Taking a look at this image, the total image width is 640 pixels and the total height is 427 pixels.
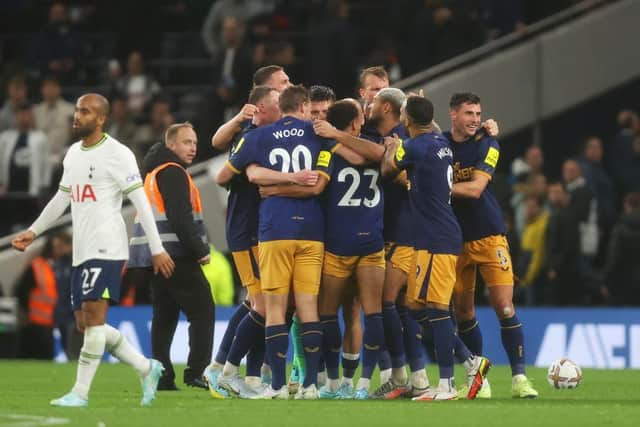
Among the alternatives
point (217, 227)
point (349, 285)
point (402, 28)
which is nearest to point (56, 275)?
point (217, 227)

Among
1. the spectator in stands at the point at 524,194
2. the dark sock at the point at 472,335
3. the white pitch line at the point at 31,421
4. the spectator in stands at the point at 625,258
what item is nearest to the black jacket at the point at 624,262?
the spectator in stands at the point at 625,258

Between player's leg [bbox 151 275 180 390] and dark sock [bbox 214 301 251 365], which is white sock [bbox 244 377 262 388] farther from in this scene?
player's leg [bbox 151 275 180 390]

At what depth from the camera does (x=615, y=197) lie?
2131cm

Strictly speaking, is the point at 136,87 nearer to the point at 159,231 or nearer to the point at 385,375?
the point at 159,231

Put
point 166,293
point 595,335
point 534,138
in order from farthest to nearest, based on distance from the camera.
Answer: point 534,138 < point 595,335 < point 166,293

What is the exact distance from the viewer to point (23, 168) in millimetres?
22578

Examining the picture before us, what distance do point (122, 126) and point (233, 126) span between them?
32.0 ft

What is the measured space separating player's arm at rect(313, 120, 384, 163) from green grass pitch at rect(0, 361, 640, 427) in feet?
6.31

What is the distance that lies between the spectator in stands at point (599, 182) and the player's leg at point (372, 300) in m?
8.34

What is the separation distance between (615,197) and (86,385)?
447 inches

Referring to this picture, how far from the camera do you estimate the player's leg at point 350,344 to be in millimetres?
12992

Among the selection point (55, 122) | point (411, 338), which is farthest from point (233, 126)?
point (55, 122)

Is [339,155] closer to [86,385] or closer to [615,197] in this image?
[86,385]

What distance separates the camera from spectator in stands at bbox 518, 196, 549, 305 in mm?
19891
